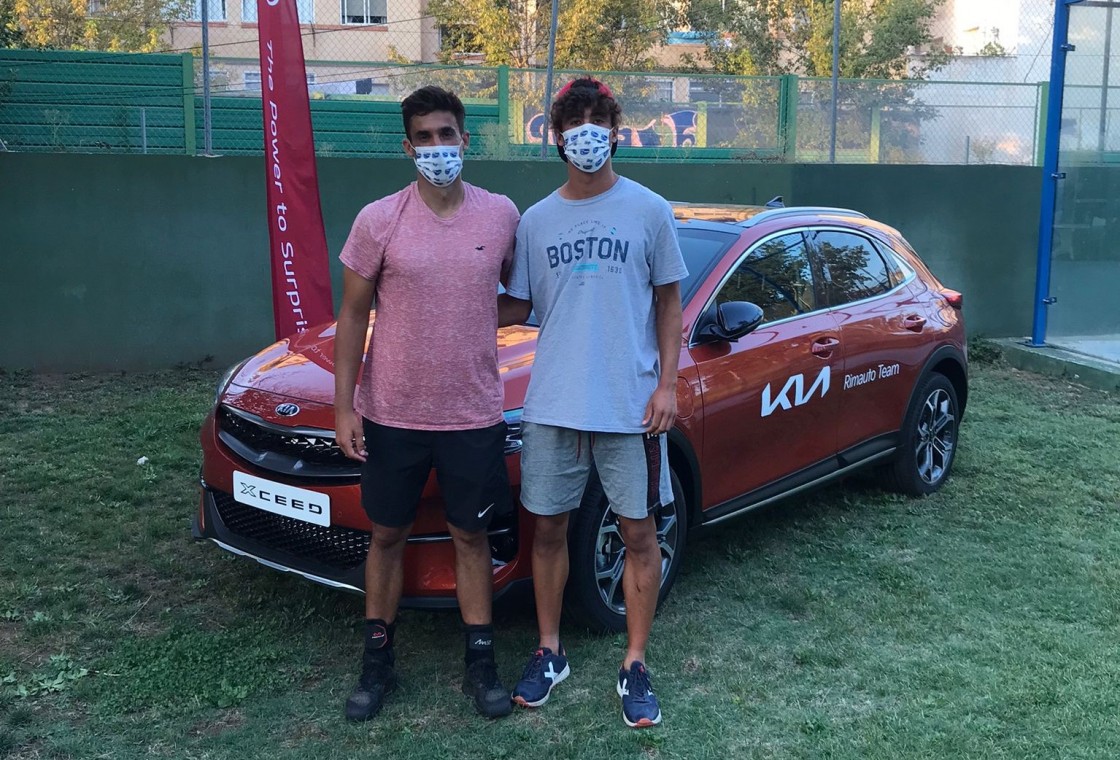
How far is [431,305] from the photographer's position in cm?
327

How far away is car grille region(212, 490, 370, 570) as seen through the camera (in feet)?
12.2

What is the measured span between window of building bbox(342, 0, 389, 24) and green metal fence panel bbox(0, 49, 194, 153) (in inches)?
413

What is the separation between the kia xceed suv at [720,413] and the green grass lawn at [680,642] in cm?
27

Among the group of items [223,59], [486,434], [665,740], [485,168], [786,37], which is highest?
[786,37]

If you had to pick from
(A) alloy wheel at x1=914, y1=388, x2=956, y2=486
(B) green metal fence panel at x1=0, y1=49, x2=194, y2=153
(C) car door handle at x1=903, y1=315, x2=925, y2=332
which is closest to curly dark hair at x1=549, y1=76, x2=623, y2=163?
(C) car door handle at x1=903, y1=315, x2=925, y2=332

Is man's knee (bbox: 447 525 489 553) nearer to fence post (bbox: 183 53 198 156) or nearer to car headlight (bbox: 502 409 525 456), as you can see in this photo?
car headlight (bbox: 502 409 525 456)

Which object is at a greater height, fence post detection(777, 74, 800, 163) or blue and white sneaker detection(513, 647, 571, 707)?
fence post detection(777, 74, 800, 163)

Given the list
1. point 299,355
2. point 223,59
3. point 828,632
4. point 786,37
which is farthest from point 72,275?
point 786,37

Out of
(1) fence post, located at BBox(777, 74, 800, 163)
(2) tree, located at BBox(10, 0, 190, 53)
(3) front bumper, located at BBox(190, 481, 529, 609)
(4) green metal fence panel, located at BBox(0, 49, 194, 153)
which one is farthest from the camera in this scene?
(2) tree, located at BBox(10, 0, 190, 53)

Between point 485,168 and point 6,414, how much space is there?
4.07 metres

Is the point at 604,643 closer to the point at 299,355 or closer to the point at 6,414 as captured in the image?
the point at 299,355

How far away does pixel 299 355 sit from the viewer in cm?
431

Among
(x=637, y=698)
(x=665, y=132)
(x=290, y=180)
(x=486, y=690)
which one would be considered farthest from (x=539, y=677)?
(x=665, y=132)

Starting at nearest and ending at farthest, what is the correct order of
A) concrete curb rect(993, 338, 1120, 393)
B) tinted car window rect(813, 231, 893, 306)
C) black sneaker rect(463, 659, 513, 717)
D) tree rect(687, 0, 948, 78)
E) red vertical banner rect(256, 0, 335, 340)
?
black sneaker rect(463, 659, 513, 717) → tinted car window rect(813, 231, 893, 306) → red vertical banner rect(256, 0, 335, 340) → concrete curb rect(993, 338, 1120, 393) → tree rect(687, 0, 948, 78)
